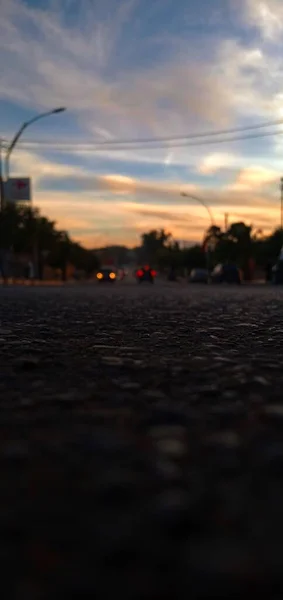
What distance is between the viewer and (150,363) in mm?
2945

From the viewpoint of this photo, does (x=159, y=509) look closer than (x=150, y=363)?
Yes

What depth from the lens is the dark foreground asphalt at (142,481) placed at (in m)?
0.93

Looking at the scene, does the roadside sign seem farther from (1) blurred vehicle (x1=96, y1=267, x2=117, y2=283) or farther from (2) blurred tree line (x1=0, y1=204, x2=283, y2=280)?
A: (1) blurred vehicle (x1=96, y1=267, x2=117, y2=283)

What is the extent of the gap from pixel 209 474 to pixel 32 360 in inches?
73.7

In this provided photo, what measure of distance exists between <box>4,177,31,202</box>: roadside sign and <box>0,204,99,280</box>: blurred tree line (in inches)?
180

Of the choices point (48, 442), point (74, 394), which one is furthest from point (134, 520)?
point (74, 394)

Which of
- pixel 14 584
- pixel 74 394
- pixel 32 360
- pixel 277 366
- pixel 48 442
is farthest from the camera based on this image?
pixel 32 360

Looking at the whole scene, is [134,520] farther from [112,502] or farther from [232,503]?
[232,503]

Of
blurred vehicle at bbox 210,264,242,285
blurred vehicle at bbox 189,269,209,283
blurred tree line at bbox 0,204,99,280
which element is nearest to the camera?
blurred vehicle at bbox 210,264,242,285

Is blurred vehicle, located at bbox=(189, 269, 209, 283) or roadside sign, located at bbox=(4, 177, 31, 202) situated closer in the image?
roadside sign, located at bbox=(4, 177, 31, 202)

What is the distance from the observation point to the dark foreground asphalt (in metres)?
0.93

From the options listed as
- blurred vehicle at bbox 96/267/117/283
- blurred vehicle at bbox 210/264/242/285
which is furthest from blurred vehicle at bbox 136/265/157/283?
blurred vehicle at bbox 210/264/242/285

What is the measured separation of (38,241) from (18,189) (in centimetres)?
3197

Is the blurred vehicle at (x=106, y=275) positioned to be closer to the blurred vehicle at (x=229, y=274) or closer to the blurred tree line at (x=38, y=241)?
the blurred tree line at (x=38, y=241)
